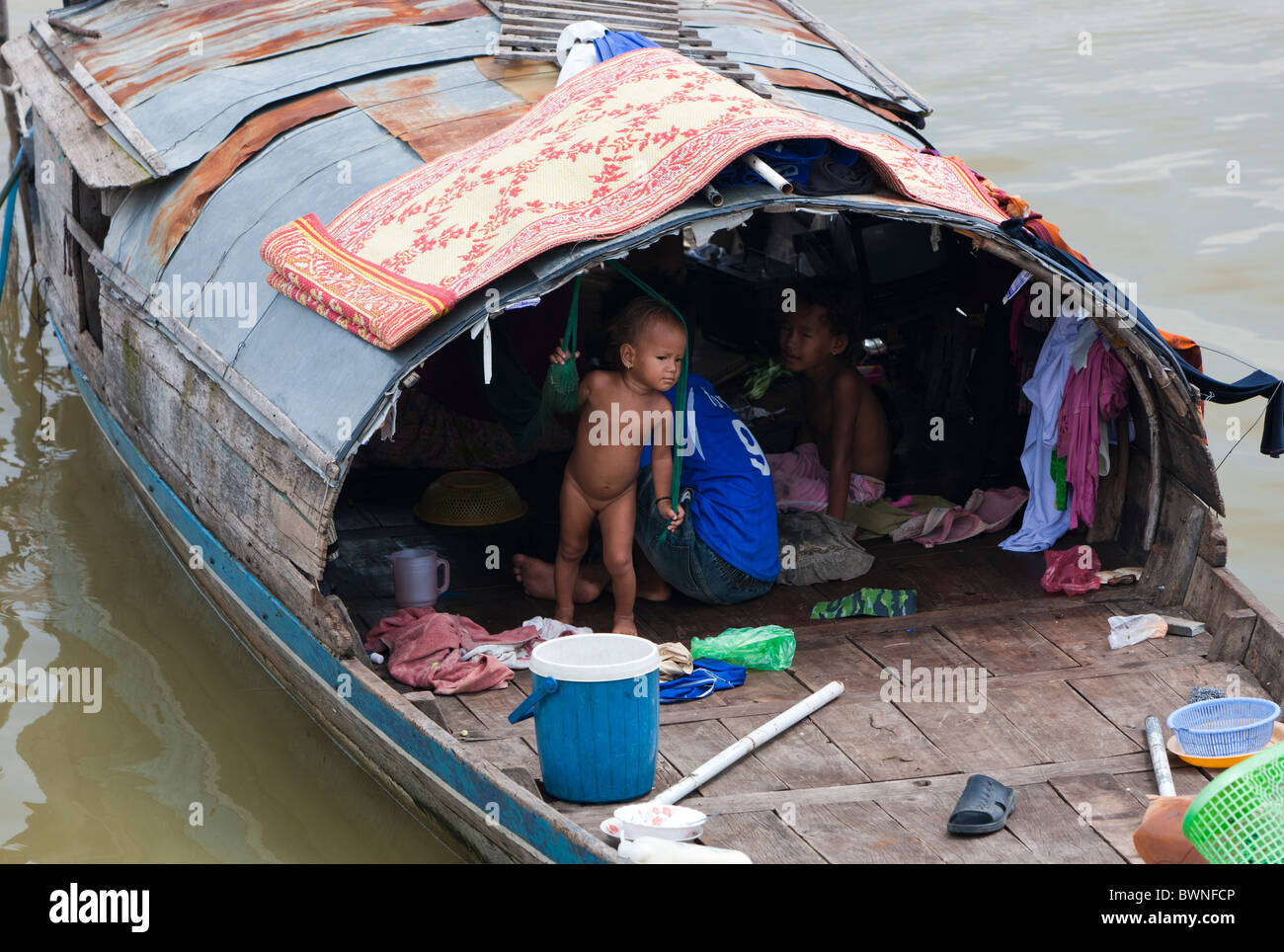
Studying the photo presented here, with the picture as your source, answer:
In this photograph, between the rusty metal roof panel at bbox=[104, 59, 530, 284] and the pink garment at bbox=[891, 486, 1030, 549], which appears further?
the pink garment at bbox=[891, 486, 1030, 549]

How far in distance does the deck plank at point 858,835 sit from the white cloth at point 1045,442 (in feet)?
7.61

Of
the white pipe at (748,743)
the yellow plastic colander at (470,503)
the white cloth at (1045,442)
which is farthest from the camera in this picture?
the yellow plastic colander at (470,503)

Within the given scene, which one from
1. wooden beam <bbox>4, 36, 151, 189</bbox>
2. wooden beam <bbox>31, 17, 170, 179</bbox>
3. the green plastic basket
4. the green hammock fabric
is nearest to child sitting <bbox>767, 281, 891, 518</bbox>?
the green hammock fabric

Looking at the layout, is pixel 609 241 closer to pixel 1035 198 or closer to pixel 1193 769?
pixel 1193 769

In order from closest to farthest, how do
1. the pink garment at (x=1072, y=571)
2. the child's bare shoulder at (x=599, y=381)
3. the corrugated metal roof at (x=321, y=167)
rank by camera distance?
the corrugated metal roof at (x=321, y=167), the child's bare shoulder at (x=599, y=381), the pink garment at (x=1072, y=571)

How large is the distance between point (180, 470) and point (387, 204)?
1.68 meters

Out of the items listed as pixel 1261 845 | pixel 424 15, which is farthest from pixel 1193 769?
pixel 424 15

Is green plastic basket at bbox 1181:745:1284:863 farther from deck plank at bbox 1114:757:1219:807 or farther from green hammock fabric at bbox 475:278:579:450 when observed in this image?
green hammock fabric at bbox 475:278:579:450

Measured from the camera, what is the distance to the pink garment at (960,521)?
6766 millimetres

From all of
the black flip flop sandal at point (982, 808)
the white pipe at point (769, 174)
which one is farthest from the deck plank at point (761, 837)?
the white pipe at point (769, 174)

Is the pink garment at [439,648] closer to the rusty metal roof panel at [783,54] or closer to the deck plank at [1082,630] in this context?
the deck plank at [1082,630]

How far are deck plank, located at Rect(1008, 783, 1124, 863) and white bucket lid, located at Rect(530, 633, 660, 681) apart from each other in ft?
3.86

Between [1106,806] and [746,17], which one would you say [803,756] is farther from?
[746,17]

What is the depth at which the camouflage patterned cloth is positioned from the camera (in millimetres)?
Answer: 6059
